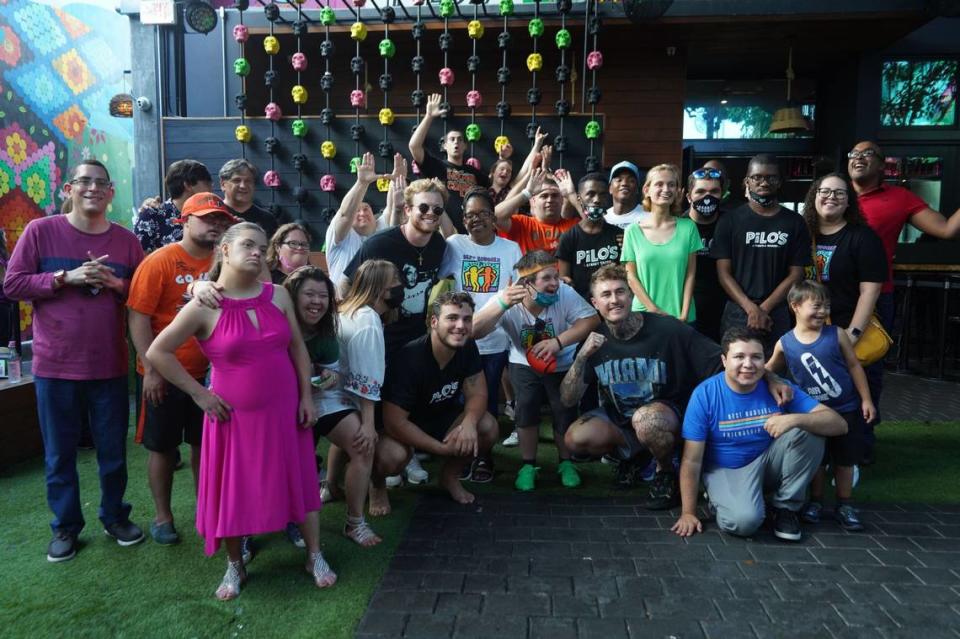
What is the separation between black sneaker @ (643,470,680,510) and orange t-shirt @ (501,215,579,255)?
69.4 inches

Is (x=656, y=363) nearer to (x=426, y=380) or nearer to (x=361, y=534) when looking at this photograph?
(x=426, y=380)

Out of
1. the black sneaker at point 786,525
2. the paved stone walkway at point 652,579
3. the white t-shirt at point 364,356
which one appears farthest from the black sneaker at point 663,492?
the white t-shirt at point 364,356

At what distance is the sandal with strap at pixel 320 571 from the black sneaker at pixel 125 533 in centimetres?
92

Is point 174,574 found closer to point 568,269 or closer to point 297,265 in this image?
point 297,265

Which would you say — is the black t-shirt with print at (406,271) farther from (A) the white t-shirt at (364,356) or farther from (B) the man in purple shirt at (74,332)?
(B) the man in purple shirt at (74,332)

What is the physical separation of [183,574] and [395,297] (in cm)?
155

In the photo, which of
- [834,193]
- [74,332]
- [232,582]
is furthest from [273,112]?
[232,582]

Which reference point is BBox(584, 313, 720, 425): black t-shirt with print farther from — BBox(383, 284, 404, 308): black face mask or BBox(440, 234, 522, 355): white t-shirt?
BBox(383, 284, 404, 308): black face mask

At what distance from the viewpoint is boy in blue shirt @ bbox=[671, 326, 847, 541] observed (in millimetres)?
3143

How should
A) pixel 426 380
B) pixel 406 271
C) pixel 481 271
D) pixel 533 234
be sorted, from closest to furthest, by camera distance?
pixel 426 380, pixel 406 271, pixel 481 271, pixel 533 234

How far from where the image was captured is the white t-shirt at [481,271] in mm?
4035

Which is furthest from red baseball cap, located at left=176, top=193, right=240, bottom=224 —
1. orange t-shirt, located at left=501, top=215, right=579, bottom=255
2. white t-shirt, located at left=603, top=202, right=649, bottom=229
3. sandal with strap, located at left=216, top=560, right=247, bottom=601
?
white t-shirt, located at left=603, top=202, right=649, bottom=229

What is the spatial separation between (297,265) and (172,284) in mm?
710

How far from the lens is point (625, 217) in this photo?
457 cm
